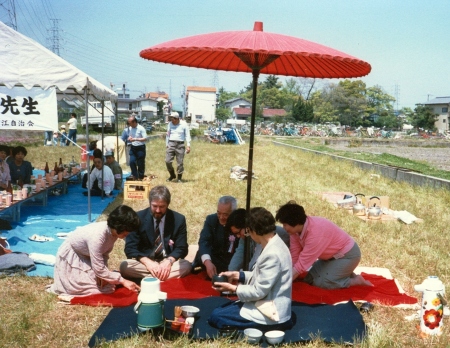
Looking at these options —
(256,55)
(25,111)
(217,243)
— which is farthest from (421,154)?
(256,55)

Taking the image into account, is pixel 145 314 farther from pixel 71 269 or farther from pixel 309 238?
pixel 309 238

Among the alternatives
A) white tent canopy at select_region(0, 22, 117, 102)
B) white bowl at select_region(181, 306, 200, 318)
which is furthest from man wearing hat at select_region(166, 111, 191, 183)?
white bowl at select_region(181, 306, 200, 318)

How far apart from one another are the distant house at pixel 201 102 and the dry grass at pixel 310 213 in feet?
242

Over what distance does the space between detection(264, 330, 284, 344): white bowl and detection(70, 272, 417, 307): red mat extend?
1.00m

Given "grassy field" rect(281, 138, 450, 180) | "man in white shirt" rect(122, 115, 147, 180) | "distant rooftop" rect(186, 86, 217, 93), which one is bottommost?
"grassy field" rect(281, 138, 450, 180)

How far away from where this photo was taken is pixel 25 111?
6832 millimetres

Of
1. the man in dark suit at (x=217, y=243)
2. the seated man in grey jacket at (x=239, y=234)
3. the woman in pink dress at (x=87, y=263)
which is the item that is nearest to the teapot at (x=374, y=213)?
the seated man in grey jacket at (x=239, y=234)

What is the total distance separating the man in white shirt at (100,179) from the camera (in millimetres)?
9922

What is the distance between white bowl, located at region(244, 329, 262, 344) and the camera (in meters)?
3.49

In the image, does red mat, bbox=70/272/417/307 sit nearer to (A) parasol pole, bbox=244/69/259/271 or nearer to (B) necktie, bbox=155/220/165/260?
(B) necktie, bbox=155/220/165/260

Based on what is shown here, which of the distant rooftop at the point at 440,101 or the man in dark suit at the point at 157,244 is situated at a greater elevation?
the distant rooftop at the point at 440,101

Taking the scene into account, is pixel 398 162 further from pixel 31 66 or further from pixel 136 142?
pixel 31 66

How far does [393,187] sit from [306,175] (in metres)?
2.78

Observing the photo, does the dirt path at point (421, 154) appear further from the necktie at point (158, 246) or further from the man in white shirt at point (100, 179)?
the necktie at point (158, 246)
